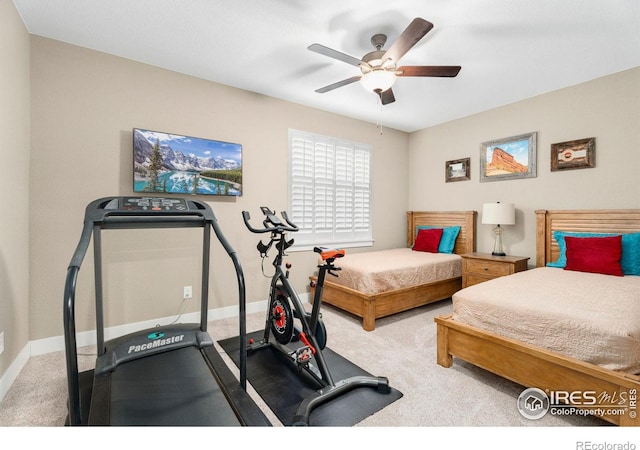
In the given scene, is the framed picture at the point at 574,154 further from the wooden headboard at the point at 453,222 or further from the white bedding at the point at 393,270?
the white bedding at the point at 393,270

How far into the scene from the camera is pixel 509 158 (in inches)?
150

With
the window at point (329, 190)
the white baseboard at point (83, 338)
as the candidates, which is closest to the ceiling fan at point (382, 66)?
the window at point (329, 190)

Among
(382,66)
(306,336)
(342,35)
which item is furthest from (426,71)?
(306,336)

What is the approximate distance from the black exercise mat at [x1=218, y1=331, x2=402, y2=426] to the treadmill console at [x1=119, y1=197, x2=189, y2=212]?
1296 millimetres

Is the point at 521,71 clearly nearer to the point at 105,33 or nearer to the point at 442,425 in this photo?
the point at 442,425

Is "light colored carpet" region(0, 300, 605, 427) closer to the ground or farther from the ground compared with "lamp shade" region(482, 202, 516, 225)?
closer to the ground

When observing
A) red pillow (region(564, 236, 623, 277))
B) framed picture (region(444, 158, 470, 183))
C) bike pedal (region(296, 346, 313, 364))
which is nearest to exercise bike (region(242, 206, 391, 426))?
bike pedal (region(296, 346, 313, 364))

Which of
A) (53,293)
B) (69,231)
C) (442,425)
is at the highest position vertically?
(69,231)

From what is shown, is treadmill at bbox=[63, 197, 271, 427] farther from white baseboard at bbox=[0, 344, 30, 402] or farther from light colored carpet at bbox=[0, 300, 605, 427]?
white baseboard at bbox=[0, 344, 30, 402]

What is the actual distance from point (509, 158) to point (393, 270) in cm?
232

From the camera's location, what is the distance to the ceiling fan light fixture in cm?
217
